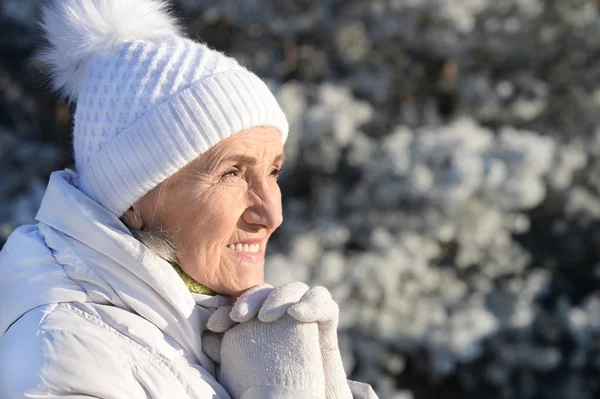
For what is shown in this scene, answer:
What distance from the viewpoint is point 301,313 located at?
5.37ft

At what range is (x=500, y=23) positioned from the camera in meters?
5.22

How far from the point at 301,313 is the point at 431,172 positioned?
291 cm

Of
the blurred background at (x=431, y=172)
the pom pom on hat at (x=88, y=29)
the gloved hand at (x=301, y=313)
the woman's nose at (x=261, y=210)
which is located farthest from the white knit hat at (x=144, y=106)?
the blurred background at (x=431, y=172)

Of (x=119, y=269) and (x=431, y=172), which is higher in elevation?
(x=119, y=269)

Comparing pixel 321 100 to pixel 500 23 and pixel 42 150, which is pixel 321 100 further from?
pixel 42 150

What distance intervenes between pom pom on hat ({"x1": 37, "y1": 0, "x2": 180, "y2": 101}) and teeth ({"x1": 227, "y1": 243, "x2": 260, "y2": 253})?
52 cm

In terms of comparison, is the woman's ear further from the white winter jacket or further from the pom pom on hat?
the pom pom on hat

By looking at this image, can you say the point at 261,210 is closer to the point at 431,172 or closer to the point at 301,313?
the point at 301,313

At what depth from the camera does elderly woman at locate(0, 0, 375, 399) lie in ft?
5.20

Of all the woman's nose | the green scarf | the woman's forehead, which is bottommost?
the green scarf

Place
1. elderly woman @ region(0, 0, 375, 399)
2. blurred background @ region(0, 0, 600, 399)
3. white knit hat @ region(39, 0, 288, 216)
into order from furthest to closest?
1. blurred background @ region(0, 0, 600, 399)
2. white knit hat @ region(39, 0, 288, 216)
3. elderly woman @ region(0, 0, 375, 399)

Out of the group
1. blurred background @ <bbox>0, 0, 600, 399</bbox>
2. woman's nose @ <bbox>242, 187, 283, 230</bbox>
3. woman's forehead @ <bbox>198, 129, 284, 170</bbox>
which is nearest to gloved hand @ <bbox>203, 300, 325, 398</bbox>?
woman's nose @ <bbox>242, 187, 283, 230</bbox>

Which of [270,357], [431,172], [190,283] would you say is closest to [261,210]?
[190,283]

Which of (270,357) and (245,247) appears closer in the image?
(270,357)
